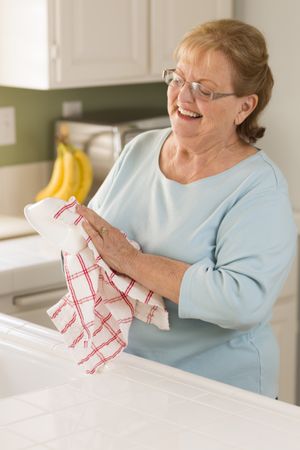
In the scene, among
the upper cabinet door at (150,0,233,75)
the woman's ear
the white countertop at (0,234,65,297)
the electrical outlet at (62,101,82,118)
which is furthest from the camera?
the electrical outlet at (62,101,82,118)

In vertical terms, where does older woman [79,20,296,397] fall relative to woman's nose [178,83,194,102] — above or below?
below

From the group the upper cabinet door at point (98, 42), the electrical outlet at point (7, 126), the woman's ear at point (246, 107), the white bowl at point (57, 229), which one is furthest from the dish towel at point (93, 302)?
the electrical outlet at point (7, 126)

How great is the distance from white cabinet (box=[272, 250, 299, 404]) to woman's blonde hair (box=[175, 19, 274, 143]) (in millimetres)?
1498

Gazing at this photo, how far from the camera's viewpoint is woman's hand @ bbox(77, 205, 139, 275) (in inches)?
68.7

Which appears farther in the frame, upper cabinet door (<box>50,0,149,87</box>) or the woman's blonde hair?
upper cabinet door (<box>50,0,149,87</box>)

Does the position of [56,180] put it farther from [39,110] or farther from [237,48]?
[237,48]

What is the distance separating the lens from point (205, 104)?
1.79 m

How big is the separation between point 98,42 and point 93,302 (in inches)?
63.2

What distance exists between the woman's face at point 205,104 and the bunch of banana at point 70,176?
1406 mm

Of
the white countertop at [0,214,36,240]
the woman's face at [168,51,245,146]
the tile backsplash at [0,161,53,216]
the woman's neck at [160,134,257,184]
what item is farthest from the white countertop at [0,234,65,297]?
the woman's face at [168,51,245,146]

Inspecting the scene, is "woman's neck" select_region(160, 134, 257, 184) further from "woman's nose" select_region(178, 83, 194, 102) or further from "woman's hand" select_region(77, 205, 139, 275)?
"woman's hand" select_region(77, 205, 139, 275)

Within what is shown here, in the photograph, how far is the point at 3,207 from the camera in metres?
3.34

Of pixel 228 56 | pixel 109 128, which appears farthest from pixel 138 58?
pixel 228 56

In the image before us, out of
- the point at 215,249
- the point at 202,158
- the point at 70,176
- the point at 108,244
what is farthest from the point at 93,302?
the point at 70,176
